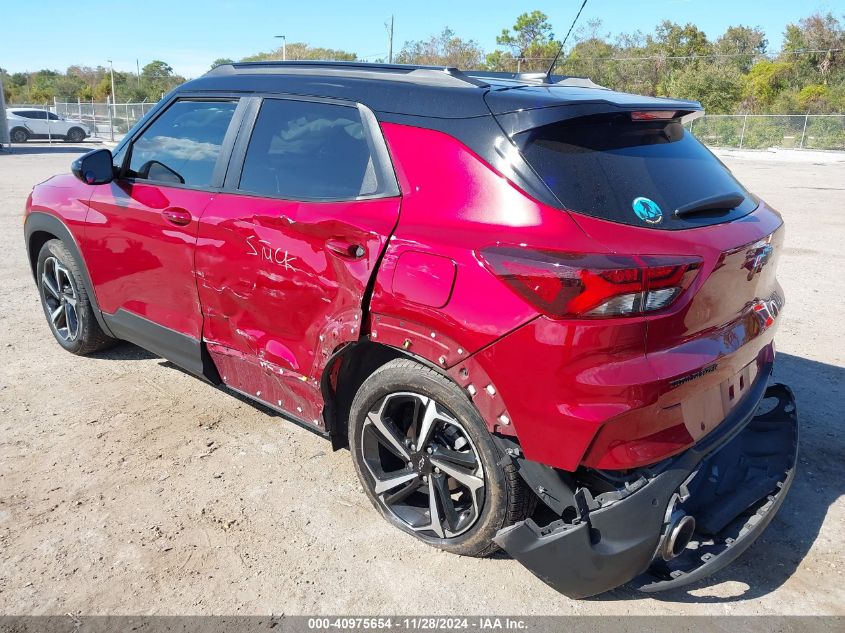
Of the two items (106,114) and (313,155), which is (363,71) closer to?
(313,155)

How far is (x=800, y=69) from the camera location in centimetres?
5356

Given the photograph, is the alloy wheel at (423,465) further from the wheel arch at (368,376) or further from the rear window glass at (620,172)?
the rear window glass at (620,172)

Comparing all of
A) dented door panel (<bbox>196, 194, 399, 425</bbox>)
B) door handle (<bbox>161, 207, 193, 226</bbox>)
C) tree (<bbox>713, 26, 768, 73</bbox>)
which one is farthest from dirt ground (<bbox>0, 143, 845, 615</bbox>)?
tree (<bbox>713, 26, 768, 73</bbox>)

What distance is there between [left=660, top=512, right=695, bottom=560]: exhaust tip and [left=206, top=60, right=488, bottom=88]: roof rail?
1.73m

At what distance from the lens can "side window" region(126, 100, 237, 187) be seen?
3.43 m

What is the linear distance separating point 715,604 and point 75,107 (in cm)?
4818

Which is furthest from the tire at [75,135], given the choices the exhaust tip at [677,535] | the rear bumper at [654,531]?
the exhaust tip at [677,535]

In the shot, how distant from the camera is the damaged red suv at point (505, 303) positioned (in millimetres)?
2178

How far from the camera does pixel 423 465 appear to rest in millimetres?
2738

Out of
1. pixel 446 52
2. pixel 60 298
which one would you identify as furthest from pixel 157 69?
pixel 60 298

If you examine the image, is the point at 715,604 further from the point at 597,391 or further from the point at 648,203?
the point at 648,203

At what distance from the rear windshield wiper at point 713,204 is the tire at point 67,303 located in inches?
143

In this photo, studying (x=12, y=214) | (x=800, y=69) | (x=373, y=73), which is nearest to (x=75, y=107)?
(x=12, y=214)

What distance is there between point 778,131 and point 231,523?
3789 centimetres
